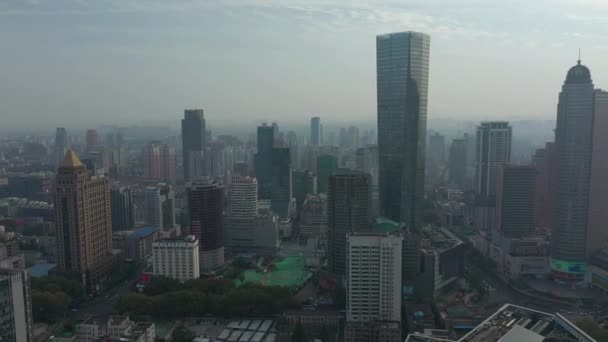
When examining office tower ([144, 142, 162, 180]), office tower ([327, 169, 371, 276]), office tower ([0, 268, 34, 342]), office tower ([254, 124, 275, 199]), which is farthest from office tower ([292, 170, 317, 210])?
office tower ([0, 268, 34, 342])

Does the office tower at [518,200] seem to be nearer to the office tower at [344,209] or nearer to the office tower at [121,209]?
the office tower at [344,209]

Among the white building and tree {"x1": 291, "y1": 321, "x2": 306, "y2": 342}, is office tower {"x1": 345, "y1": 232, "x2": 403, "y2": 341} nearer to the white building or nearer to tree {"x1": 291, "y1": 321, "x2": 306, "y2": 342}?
the white building

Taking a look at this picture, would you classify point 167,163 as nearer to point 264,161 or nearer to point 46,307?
point 264,161

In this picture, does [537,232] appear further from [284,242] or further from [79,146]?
[79,146]

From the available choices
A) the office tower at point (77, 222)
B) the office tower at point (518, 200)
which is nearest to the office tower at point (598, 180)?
the office tower at point (518, 200)

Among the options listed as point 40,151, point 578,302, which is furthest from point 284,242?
point 40,151

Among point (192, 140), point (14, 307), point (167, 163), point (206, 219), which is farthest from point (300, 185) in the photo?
point (14, 307)
